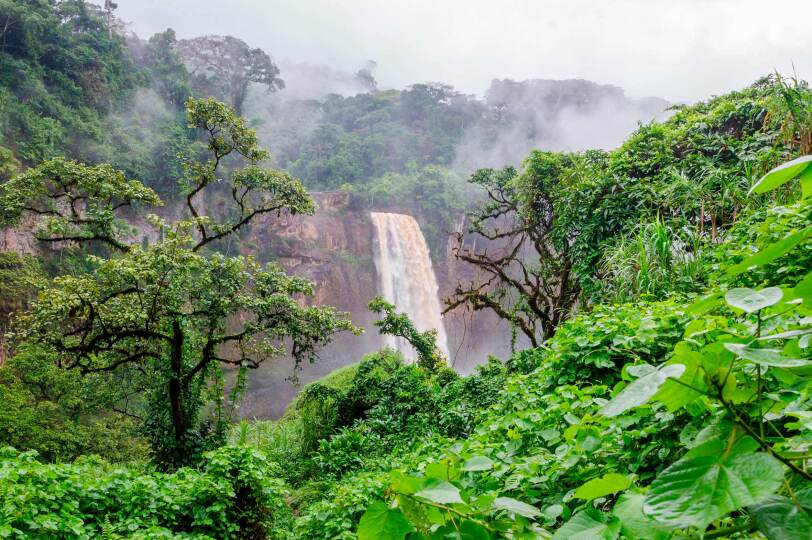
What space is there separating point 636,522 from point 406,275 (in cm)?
2155

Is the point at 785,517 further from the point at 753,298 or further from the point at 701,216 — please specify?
the point at 701,216

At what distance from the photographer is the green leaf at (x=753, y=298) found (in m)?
0.49

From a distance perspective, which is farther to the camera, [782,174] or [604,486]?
[604,486]

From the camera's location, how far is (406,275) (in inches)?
869

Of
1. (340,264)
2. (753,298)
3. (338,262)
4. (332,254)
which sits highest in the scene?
(332,254)

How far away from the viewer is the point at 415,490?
586mm

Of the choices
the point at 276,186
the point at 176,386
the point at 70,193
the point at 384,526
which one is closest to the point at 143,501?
the point at 176,386

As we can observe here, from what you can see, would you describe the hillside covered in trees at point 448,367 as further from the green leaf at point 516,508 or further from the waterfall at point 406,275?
the waterfall at point 406,275

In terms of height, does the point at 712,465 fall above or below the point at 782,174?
below

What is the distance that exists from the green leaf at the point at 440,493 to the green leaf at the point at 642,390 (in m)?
0.19

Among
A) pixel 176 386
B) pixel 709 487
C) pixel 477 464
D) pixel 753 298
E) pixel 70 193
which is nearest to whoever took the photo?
pixel 709 487

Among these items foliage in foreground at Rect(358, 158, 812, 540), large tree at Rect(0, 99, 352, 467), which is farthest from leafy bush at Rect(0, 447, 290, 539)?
foliage in foreground at Rect(358, 158, 812, 540)

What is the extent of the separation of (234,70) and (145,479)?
103 feet

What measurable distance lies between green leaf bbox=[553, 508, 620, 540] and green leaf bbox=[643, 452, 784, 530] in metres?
0.17
